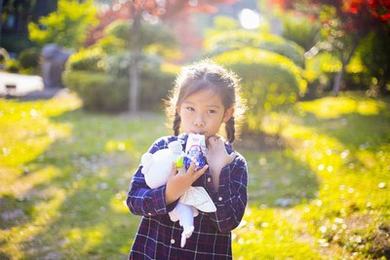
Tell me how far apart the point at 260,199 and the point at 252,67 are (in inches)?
108

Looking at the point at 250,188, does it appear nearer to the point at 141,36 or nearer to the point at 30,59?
the point at 141,36

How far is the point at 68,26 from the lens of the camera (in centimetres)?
1734

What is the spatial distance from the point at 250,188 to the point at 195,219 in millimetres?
3897

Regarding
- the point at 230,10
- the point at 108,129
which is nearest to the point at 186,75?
the point at 108,129

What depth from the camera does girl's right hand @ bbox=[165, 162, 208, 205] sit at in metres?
1.78

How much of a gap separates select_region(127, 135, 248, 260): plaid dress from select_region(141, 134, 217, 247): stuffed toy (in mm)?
52

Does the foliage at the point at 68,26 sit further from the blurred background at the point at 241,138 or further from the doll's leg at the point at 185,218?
the doll's leg at the point at 185,218

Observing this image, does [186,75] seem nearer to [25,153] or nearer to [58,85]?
[25,153]

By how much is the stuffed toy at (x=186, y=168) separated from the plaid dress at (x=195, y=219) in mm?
52

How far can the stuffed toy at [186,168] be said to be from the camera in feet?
5.89

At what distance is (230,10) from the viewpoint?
3791cm

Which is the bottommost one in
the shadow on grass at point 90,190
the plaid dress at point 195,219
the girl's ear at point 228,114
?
the shadow on grass at point 90,190

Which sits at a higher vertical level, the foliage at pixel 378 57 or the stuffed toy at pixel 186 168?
the foliage at pixel 378 57

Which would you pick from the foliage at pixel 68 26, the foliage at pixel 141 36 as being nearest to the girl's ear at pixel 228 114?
the foliage at pixel 141 36
